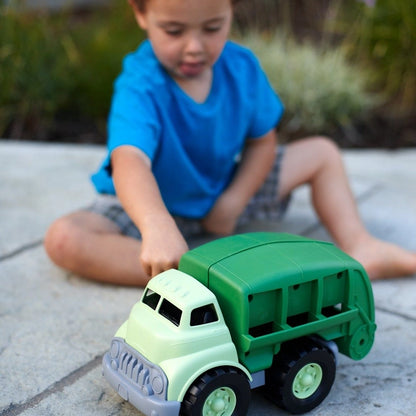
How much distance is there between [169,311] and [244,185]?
3.79 ft

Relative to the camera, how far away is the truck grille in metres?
1.43

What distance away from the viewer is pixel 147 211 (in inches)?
72.1

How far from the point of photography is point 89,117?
4.57 m

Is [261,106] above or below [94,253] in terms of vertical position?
above

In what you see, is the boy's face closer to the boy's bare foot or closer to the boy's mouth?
the boy's mouth

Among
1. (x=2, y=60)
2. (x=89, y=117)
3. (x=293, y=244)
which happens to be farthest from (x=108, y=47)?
(x=293, y=244)

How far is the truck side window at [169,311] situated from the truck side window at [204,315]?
1.5 inches

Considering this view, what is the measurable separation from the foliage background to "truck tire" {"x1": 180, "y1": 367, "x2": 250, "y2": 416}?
117 inches

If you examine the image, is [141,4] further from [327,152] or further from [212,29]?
[327,152]

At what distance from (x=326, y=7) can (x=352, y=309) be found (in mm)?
5035

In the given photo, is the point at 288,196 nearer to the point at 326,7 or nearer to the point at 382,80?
the point at 382,80

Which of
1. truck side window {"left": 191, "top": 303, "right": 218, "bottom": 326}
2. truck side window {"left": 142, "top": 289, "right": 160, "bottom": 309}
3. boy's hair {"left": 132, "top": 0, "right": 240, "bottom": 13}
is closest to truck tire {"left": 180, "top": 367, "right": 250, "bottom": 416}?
truck side window {"left": 191, "top": 303, "right": 218, "bottom": 326}

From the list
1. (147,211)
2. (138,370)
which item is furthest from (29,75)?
(138,370)

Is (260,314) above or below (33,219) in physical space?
above
